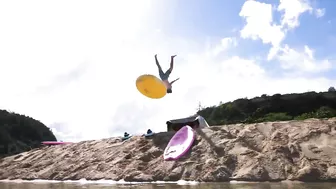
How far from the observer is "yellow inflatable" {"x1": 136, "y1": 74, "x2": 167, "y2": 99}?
15414 millimetres

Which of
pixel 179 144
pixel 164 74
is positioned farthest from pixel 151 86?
pixel 179 144

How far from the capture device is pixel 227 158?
12188 mm

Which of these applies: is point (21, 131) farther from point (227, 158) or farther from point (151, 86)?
point (227, 158)

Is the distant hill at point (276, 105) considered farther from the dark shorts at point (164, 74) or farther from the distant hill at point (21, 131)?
the dark shorts at point (164, 74)

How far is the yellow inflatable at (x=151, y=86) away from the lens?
15414 mm

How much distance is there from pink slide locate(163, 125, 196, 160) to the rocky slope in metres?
0.23

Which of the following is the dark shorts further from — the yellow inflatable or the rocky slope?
the rocky slope

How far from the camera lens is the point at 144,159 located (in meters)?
14.3

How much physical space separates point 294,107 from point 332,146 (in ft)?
86.9

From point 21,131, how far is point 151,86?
2895 centimetres

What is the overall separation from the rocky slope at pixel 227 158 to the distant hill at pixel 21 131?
21371mm

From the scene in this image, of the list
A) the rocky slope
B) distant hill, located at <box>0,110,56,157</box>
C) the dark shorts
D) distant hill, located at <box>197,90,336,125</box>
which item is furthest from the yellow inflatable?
distant hill, located at <box>0,110,56,157</box>

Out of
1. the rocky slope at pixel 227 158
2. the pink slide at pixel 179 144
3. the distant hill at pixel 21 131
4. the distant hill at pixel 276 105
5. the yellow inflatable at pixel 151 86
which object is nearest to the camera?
the rocky slope at pixel 227 158

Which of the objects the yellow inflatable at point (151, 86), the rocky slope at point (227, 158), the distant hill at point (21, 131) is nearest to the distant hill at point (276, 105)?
the distant hill at point (21, 131)
